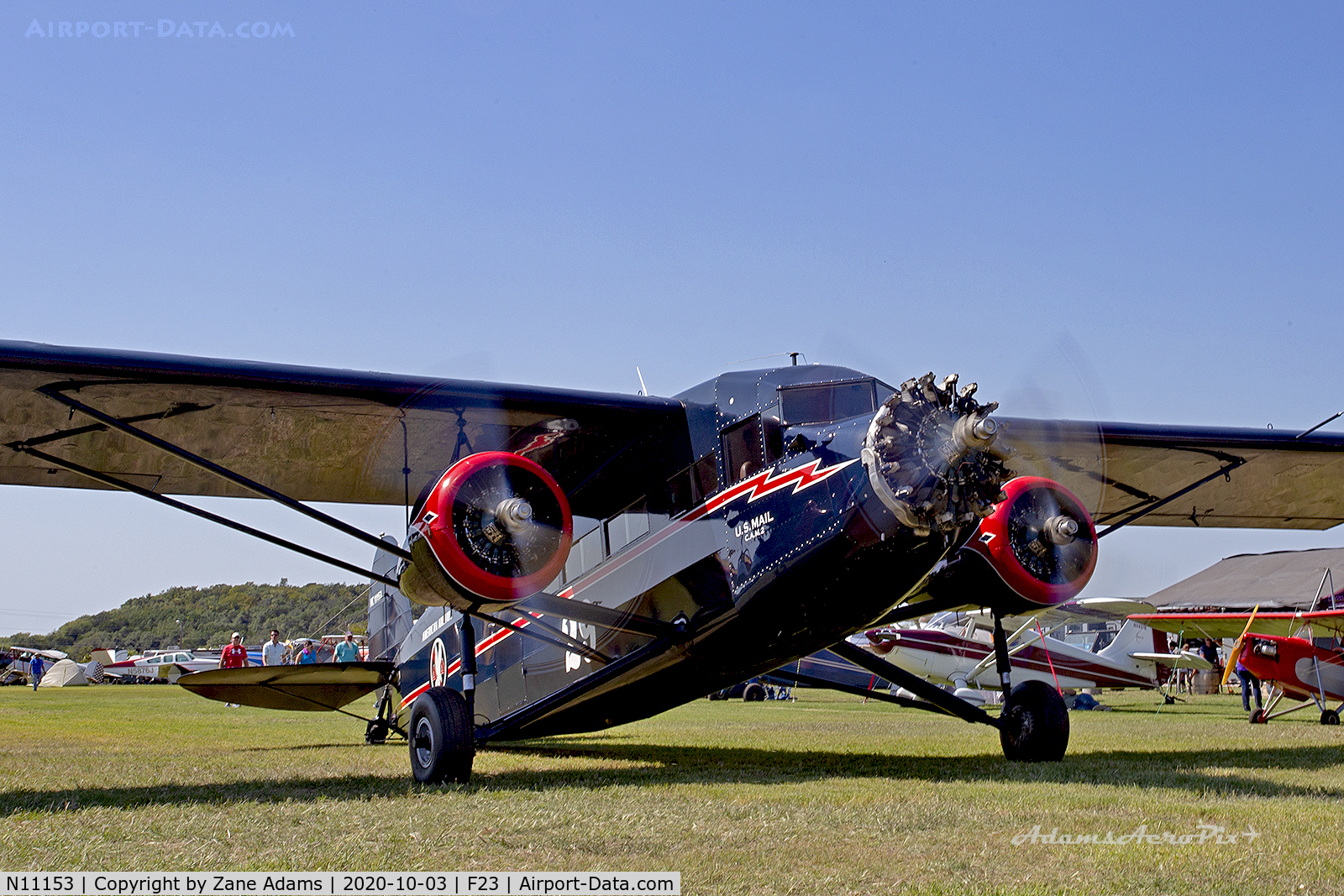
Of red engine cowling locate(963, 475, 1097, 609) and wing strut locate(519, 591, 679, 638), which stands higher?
red engine cowling locate(963, 475, 1097, 609)

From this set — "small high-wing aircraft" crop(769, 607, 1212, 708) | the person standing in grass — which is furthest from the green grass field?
"small high-wing aircraft" crop(769, 607, 1212, 708)

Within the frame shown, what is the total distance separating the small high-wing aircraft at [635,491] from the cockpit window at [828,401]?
0.06 feet

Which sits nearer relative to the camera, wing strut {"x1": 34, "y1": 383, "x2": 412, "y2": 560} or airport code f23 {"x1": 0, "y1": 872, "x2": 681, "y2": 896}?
airport code f23 {"x1": 0, "y1": 872, "x2": 681, "y2": 896}

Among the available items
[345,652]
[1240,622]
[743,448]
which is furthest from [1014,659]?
[743,448]

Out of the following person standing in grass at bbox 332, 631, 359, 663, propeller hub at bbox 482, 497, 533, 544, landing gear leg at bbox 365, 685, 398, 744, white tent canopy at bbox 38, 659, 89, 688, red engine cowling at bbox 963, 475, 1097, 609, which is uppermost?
propeller hub at bbox 482, 497, 533, 544

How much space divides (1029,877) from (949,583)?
5088 millimetres

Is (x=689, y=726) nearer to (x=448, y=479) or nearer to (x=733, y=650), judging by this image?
(x=733, y=650)

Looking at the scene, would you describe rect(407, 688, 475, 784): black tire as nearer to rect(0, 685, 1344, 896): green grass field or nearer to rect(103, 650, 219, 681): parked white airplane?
rect(0, 685, 1344, 896): green grass field

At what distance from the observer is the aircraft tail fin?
14.0m

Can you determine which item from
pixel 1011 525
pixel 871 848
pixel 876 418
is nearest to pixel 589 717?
pixel 1011 525

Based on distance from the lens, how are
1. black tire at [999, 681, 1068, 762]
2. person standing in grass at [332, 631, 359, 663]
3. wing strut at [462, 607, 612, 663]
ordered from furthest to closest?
1. person standing in grass at [332, 631, 359, 663]
2. black tire at [999, 681, 1068, 762]
3. wing strut at [462, 607, 612, 663]

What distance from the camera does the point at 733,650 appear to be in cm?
879
